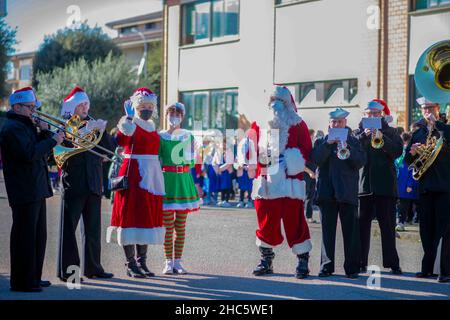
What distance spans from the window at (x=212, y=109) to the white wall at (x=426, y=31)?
7933mm

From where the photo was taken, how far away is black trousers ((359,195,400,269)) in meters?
10.1

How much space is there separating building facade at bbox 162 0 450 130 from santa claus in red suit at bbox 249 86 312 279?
13.4 m

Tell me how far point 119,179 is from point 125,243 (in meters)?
0.72

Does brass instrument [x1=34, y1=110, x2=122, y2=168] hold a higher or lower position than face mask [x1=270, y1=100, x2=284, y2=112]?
lower

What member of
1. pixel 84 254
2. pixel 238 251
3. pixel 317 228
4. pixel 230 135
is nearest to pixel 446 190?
pixel 238 251

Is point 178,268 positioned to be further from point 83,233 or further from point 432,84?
point 432,84

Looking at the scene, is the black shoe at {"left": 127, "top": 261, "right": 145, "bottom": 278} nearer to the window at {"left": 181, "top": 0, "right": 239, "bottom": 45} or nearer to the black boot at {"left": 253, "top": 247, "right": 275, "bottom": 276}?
the black boot at {"left": 253, "top": 247, "right": 275, "bottom": 276}

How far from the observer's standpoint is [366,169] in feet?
33.6

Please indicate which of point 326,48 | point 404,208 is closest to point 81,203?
point 404,208

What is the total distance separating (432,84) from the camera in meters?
9.95

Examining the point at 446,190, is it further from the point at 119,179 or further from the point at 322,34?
the point at 322,34

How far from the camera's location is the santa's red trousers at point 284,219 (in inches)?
376

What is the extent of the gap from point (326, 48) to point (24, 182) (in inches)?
703

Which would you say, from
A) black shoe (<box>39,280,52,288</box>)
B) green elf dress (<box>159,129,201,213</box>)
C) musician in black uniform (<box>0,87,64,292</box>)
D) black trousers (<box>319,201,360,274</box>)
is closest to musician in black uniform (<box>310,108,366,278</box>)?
black trousers (<box>319,201,360,274</box>)
